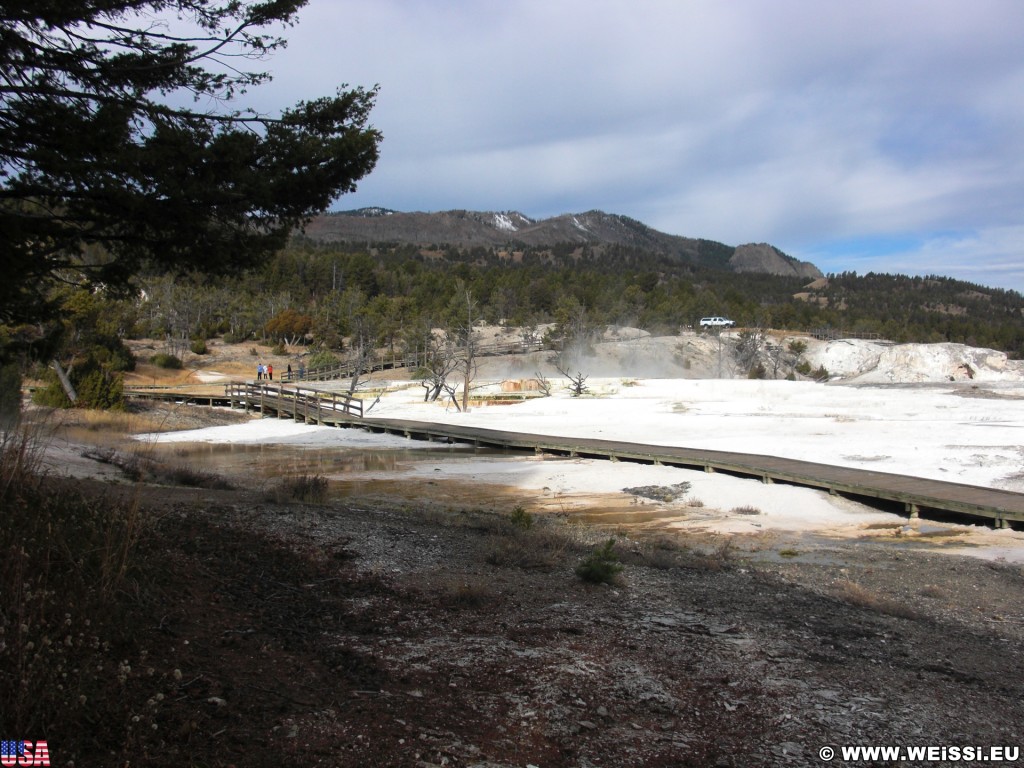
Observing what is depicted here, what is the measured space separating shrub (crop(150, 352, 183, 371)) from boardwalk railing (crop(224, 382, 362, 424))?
1560 centimetres

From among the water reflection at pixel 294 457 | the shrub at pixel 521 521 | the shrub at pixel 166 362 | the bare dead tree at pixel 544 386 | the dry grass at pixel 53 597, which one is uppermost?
the shrub at pixel 166 362

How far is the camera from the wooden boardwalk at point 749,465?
14820mm

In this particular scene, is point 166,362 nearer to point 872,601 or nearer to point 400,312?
point 400,312

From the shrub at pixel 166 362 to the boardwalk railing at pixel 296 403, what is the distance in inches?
614

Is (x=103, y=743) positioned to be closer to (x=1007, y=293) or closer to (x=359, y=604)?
(x=359, y=604)

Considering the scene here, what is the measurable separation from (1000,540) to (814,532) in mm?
3005

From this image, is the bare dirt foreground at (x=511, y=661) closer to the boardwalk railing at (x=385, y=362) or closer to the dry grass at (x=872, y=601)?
the dry grass at (x=872, y=601)

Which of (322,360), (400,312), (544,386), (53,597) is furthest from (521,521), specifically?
(400,312)

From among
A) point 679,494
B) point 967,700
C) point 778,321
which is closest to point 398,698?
point 967,700

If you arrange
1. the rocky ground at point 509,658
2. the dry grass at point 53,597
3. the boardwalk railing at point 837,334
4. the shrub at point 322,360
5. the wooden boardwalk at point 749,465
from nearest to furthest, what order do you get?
the dry grass at point 53,597
the rocky ground at point 509,658
the wooden boardwalk at point 749,465
the shrub at point 322,360
the boardwalk railing at point 837,334

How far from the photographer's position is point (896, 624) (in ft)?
22.2

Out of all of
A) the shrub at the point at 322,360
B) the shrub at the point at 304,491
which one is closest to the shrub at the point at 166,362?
the shrub at the point at 322,360

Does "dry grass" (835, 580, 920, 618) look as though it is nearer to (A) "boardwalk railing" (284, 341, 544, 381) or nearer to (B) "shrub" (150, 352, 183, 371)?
(A) "boardwalk railing" (284, 341, 544, 381)

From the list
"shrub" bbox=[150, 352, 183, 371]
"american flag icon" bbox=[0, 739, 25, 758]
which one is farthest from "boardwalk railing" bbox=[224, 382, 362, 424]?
"american flag icon" bbox=[0, 739, 25, 758]
